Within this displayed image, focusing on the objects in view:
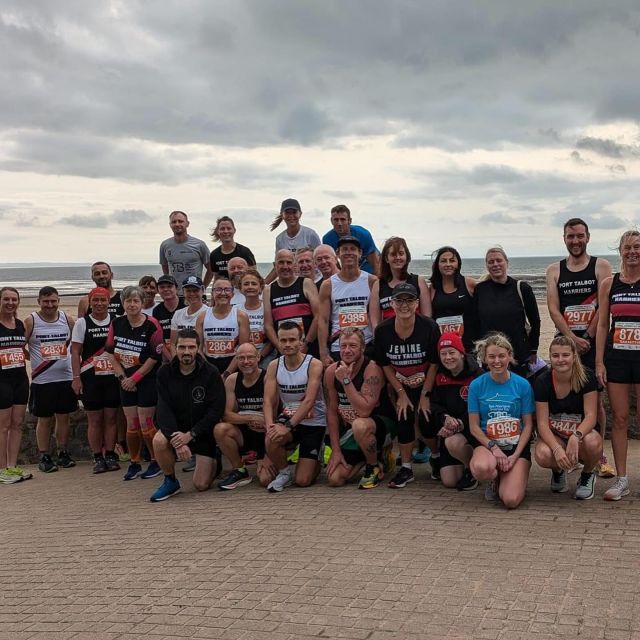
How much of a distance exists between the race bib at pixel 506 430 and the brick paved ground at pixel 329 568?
0.52 m

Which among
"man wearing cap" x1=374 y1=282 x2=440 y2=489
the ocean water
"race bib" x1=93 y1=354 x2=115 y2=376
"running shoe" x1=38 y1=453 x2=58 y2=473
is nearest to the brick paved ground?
"man wearing cap" x1=374 y1=282 x2=440 y2=489

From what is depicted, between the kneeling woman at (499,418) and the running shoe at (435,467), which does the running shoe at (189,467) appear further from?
the kneeling woman at (499,418)

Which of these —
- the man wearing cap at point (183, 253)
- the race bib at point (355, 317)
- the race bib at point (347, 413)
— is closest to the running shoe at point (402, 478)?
the race bib at point (347, 413)

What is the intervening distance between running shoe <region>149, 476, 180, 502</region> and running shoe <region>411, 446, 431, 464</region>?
→ 250 centimetres

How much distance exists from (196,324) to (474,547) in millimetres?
4229

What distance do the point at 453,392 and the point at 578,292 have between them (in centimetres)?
152

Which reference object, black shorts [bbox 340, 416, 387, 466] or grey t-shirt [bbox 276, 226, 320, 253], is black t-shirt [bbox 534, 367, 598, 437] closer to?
black shorts [bbox 340, 416, 387, 466]

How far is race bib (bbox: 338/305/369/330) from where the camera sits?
738 centimetres

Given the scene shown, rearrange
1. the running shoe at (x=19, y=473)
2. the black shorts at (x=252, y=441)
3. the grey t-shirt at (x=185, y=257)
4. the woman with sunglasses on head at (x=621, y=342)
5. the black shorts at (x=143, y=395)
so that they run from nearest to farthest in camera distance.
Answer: the woman with sunglasses on head at (x=621, y=342) < the black shorts at (x=252, y=441) < the black shorts at (x=143, y=395) < the running shoe at (x=19, y=473) < the grey t-shirt at (x=185, y=257)

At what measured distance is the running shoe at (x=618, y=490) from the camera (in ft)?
19.5

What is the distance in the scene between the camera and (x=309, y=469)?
7.05 meters

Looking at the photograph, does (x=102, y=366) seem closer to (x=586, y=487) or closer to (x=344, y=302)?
(x=344, y=302)

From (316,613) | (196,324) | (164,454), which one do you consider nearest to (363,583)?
(316,613)

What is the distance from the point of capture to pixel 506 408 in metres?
6.18
